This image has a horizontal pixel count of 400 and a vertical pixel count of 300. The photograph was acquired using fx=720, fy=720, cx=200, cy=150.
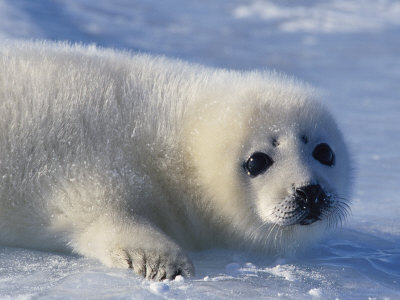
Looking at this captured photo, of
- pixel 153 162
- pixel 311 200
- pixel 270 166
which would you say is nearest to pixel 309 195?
pixel 311 200

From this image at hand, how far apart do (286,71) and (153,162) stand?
640 centimetres

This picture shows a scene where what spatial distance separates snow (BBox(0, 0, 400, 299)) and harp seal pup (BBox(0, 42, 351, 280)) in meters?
0.13

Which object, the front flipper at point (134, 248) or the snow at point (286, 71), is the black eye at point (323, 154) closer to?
the snow at point (286, 71)

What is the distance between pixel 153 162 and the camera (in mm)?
3492

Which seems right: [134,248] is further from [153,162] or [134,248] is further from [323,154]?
[323,154]

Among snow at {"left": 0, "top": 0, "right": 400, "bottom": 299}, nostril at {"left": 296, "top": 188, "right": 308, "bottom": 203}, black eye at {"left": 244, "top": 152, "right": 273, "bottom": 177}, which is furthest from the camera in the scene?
black eye at {"left": 244, "top": 152, "right": 273, "bottom": 177}

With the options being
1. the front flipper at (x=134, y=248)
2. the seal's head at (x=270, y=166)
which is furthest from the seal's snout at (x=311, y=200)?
the front flipper at (x=134, y=248)

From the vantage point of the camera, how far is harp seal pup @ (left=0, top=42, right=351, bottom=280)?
3.33 metres

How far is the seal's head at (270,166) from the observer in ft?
11.0

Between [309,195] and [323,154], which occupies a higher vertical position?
[323,154]

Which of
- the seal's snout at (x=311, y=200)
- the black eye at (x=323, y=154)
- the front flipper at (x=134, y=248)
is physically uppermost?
the black eye at (x=323, y=154)

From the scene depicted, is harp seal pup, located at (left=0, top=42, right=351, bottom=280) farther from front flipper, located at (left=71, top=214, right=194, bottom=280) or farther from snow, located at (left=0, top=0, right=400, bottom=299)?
snow, located at (left=0, top=0, right=400, bottom=299)

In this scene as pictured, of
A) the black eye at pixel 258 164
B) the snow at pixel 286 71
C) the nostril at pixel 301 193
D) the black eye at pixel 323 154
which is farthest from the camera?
the black eye at pixel 323 154

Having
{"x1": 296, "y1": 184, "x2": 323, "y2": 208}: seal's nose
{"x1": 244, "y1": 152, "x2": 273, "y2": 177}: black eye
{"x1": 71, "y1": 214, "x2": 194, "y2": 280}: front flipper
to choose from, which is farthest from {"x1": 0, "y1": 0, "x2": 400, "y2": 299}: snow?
{"x1": 244, "y1": 152, "x2": 273, "y2": 177}: black eye
